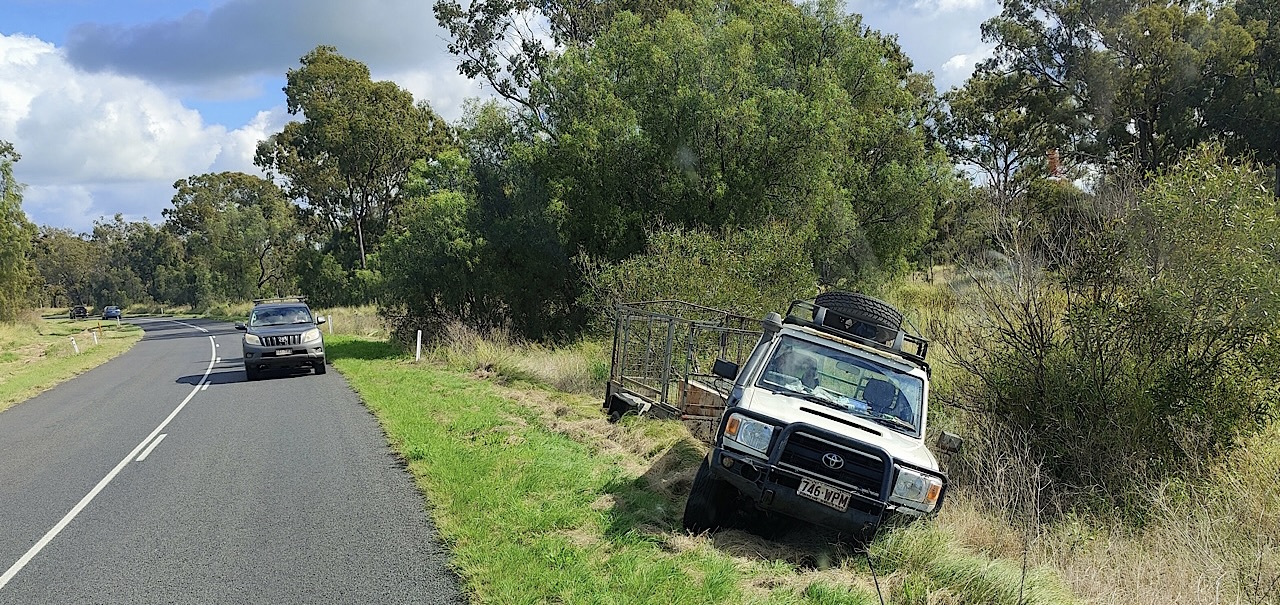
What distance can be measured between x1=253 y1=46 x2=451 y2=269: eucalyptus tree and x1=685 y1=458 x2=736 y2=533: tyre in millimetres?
40258

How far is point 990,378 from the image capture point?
11.3 meters

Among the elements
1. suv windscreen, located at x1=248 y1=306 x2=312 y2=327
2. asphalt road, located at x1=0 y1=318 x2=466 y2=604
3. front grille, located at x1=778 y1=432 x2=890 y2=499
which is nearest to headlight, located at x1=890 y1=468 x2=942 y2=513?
front grille, located at x1=778 y1=432 x2=890 y2=499

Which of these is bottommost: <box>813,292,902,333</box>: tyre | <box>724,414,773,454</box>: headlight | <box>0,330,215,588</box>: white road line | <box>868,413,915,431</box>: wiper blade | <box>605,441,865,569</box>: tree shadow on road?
<box>605,441,865,569</box>: tree shadow on road

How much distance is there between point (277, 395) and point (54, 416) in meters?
3.65

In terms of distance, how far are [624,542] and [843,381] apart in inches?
103

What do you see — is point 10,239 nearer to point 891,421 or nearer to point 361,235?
point 361,235

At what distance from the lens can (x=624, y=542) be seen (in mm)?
6668

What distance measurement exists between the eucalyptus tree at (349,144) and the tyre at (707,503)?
40258mm

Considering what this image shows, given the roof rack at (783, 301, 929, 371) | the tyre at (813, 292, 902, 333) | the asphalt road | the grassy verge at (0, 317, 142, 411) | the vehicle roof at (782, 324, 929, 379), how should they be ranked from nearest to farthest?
1. the asphalt road
2. the vehicle roof at (782, 324, 929, 379)
3. the roof rack at (783, 301, 929, 371)
4. the tyre at (813, 292, 902, 333)
5. the grassy verge at (0, 317, 142, 411)

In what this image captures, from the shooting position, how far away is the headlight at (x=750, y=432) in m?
6.55

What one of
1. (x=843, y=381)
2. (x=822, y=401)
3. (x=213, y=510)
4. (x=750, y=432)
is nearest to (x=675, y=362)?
(x=843, y=381)

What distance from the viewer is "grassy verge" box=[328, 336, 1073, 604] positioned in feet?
18.7

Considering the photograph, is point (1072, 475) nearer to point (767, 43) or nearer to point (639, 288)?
point (639, 288)

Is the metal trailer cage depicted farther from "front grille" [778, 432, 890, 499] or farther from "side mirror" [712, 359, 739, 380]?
"front grille" [778, 432, 890, 499]
